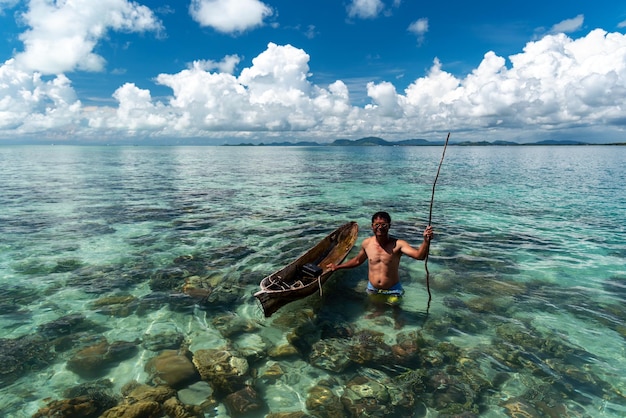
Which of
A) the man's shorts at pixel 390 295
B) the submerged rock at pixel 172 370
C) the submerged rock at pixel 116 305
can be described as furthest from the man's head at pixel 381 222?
the submerged rock at pixel 116 305

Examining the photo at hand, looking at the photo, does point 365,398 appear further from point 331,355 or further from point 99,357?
point 99,357

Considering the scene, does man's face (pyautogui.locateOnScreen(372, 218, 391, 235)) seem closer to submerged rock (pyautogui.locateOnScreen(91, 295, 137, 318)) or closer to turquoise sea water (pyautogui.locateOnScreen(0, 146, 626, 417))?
turquoise sea water (pyautogui.locateOnScreen(0, 146, 626, 417))

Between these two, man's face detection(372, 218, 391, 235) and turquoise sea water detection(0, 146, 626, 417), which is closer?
turquoise sea water detection(0, 146, 626, 417)

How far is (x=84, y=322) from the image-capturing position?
9320 millimetres

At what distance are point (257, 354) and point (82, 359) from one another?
4.03 m

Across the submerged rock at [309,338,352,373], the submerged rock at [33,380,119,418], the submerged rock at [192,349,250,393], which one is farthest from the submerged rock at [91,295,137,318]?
the submerged rock at [309,338,352,373]

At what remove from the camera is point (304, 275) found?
11.9 m

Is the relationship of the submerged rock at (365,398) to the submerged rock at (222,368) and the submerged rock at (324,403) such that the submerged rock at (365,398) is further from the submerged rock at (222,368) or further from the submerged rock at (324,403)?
the submerged rock at (222,368)

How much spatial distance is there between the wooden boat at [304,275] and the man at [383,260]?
3.18ft

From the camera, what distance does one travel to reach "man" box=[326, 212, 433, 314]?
9.40m

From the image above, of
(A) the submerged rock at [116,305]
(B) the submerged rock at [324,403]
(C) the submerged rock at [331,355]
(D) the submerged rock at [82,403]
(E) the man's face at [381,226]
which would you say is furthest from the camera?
(A) the submerged rock at [116,305]

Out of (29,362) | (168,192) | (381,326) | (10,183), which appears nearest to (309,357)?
(381,326)

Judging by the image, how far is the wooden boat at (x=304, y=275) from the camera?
895 cm

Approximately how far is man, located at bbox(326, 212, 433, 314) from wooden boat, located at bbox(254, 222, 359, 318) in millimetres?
968
